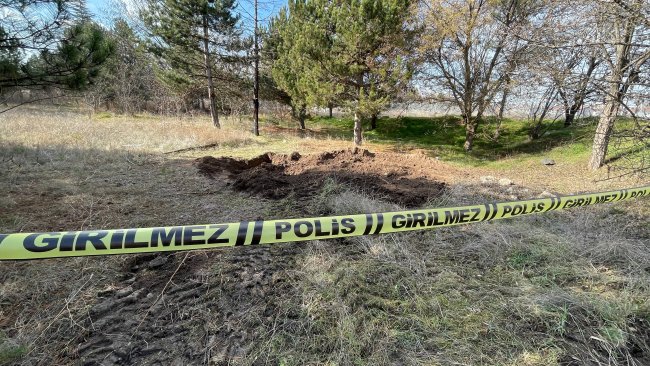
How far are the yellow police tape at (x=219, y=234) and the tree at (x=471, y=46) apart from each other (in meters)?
10.5

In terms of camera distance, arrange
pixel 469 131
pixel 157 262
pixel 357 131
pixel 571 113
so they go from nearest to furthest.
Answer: pixel 157 262 < pixel 571 113 < pixel 357 131 < pixel 469 131

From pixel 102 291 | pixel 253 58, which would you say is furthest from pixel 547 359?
pixel 253 58

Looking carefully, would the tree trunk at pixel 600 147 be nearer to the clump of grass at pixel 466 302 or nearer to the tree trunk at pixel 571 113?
the tree trunk at pixel 571 113

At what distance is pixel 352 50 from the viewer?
9.95 m

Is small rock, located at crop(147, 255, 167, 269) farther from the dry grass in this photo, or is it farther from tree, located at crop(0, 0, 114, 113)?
the dry grass

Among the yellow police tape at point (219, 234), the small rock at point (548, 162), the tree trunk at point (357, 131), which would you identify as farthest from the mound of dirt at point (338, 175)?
the small rock at point (548, 162)

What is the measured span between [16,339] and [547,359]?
3170 millimetres

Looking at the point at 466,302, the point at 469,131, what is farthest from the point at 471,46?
the point at 466,302

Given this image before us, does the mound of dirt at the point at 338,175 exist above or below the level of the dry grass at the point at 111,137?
below

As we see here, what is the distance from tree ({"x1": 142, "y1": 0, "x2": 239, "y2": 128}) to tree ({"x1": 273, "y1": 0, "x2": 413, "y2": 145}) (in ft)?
13.3

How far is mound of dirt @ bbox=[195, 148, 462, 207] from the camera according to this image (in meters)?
4.83

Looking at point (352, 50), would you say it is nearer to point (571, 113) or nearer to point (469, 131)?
point (469, 131)

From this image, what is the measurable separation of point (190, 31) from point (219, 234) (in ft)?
50.7

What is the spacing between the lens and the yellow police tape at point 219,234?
134 centimetres
